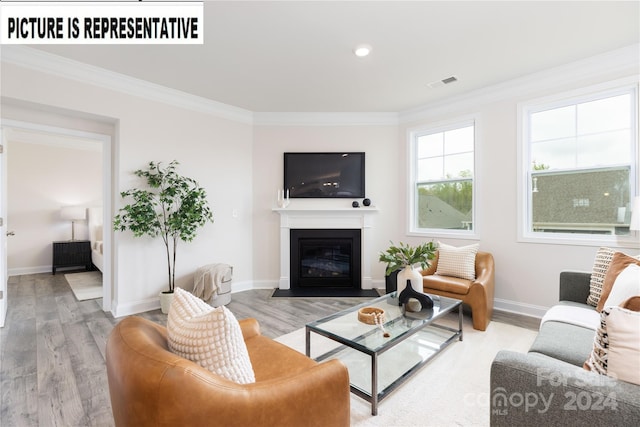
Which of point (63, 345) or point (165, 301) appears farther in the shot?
point (165, 301)

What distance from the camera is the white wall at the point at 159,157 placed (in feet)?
9.52

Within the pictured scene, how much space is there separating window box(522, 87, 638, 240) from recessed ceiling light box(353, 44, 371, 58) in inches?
81.6

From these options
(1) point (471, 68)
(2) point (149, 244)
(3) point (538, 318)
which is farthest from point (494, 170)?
(2) point (149, 244)

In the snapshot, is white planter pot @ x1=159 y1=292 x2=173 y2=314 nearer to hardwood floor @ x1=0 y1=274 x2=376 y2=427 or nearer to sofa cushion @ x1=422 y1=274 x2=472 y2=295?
hardwood floor @ x1=0 y1=274 x2=376 y2=427

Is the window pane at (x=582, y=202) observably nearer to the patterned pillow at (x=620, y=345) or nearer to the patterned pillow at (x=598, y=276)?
the patterned pillow at (x=598, y=276)

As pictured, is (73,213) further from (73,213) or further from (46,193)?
(46,193)

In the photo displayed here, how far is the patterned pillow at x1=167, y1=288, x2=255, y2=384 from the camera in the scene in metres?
0.98

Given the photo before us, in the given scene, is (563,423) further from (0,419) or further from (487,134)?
(487,134)

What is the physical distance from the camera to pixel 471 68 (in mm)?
3092

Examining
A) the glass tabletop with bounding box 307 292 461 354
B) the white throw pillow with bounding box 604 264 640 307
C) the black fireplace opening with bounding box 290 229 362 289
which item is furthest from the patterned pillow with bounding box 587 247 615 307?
the black fireplace opening with bounding box 290 229 362 289

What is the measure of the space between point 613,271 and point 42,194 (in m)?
8.29

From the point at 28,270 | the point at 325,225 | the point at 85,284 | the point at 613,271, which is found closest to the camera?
the point at 613,271

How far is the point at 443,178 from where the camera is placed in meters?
4.14

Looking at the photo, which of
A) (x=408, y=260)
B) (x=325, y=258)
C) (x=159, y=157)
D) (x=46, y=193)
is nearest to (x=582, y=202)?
(x=408, y=260)
